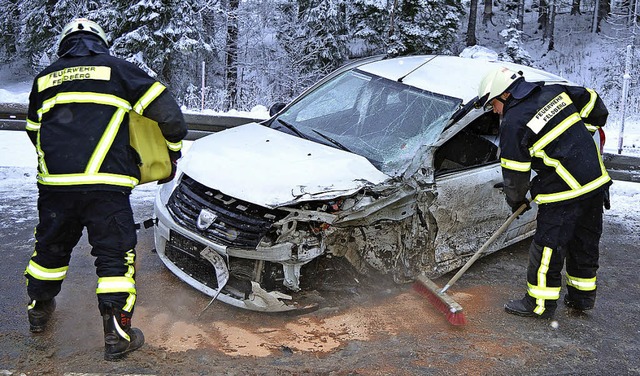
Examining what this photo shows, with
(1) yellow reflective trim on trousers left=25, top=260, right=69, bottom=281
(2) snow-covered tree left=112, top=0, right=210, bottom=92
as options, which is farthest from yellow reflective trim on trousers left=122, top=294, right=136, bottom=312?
(2) snow-covered tree left=112, top=0, right=210, bottom=92

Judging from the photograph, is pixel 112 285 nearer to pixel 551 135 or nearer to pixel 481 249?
pixel 481 249

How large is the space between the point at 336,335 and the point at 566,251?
5.87ft

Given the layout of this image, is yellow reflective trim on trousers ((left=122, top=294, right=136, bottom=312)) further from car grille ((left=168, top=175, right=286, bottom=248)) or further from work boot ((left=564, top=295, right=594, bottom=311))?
work boot ((left=564, top=295, right=594, bottom=311))

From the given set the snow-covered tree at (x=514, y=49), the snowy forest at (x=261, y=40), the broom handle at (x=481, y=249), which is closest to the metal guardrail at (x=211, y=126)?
the broom handle at (x=481, y=249)

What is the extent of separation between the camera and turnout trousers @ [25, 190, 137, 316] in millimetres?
3391

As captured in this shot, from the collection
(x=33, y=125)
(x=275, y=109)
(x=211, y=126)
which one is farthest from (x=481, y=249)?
(x=211, y=126)

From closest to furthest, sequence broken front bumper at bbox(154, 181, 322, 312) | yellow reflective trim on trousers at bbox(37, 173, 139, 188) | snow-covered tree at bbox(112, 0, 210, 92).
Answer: yellow reflective trim on trousers at bbox(37, 173, 139, 188), broken front bumper at bbox(154, 181, 322, 312), snow-covered tree at bbox(112, 0, 210, 92)

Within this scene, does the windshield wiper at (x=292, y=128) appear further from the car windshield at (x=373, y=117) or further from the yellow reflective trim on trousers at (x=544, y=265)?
the yellow reflective trim on trousers at (x=544, y=265)

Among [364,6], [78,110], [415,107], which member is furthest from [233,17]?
[78,110]

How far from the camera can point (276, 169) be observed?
4156mm

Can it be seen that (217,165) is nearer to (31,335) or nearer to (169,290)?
(169,290)

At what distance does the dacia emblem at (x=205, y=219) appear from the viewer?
3.99 m

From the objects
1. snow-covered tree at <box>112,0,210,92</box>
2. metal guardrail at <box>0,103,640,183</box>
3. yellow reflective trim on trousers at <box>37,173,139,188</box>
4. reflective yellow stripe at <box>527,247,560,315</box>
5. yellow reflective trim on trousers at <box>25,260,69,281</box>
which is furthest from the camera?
snow-covered tree at <box>112,0,210,92</box>

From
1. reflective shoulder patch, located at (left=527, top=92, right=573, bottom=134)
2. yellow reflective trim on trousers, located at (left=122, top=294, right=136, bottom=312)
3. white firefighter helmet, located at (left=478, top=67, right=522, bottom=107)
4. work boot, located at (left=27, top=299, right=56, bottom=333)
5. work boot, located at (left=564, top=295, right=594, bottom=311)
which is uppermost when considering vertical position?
white firefighter helmet, located at (left=478, top=67, right=522, bottom=107)
